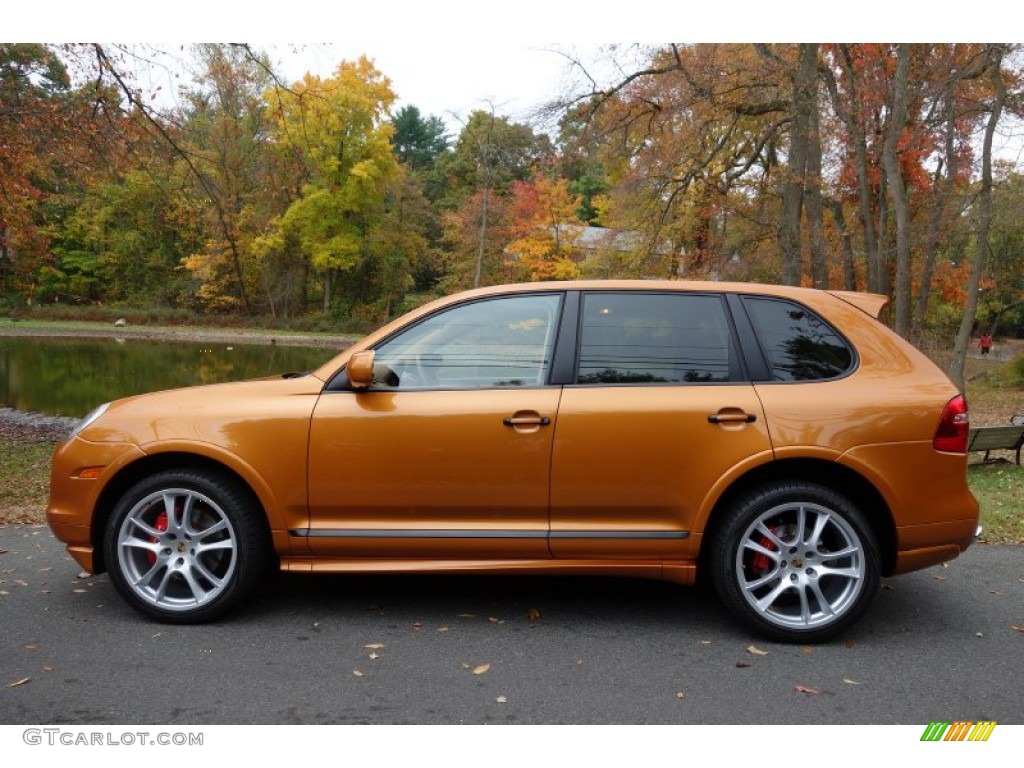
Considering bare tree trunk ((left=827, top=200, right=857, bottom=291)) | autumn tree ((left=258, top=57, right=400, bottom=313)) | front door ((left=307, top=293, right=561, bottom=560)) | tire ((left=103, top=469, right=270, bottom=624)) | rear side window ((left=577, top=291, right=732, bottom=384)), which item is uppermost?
autumn tree ((left=258, top=57, right=400, bottom=313))

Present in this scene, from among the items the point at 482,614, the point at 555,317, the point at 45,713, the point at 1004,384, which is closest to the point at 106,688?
the point at 45,713

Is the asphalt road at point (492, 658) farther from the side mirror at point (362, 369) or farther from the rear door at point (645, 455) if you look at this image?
the side mirror at point (362, 369)

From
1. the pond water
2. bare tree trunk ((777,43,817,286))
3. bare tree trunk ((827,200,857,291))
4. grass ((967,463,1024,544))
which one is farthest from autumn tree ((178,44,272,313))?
grass ((967,463,1024,544))

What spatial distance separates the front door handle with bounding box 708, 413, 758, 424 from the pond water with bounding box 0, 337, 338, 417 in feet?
44.1

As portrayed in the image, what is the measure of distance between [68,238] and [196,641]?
55.1m

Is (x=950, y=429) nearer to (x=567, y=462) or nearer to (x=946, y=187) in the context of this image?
(x=567, y=462)

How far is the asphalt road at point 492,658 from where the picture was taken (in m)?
3.10

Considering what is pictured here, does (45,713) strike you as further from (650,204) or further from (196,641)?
(650,204)

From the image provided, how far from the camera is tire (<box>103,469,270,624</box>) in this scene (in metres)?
3.95

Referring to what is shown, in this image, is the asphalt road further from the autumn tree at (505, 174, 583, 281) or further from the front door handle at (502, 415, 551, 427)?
the autumn tree at (505, 174, 583, 281)

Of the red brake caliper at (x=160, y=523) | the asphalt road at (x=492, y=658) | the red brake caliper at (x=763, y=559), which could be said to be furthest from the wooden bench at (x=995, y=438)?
the red brake caliper at (x=160, y=523)

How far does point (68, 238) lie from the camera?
166 feet

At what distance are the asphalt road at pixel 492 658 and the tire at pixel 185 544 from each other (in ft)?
0.45
